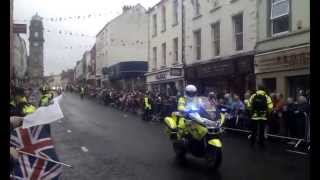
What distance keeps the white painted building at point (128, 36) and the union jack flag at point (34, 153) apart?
5352 centimetres

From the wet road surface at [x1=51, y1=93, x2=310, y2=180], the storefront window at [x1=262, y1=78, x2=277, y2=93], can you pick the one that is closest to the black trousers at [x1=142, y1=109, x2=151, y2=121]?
the storefront window at [x1=262, y1=78, x2=277, y2=93]

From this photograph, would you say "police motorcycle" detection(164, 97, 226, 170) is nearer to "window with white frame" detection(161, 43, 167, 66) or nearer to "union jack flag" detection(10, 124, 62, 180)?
"union jack flag" detection(10, 124, 62, 180)

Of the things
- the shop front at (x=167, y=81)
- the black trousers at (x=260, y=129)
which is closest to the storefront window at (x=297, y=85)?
the black trousers at (x=260, y=129)

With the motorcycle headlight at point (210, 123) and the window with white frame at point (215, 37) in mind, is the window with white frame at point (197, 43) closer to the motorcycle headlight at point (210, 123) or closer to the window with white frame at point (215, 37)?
the window with white frame at point (215, 37)

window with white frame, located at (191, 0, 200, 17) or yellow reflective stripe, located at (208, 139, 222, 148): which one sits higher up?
window with white frame, located at (191, 0, 200, 17)

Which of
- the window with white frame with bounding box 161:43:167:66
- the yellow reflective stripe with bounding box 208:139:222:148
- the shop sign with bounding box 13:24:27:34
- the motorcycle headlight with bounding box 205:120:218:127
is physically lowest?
the yellow reflective stripe with bounding box 208:139:222:148

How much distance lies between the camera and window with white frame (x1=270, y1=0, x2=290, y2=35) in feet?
69.4

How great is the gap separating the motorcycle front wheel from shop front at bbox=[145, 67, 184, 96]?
20845mm

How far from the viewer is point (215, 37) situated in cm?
2845

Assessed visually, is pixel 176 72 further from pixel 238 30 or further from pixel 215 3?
pixel 238 30

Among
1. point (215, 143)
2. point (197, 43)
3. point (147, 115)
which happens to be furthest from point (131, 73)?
point (215, 143)

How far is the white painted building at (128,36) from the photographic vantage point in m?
59.7

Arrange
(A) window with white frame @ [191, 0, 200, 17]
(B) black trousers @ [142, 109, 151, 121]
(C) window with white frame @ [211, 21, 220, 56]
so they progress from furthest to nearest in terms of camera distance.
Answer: (A) window with white frame @ [191, 0, 200, 17]
(C) window with white frame @ [211, 21, 220, 56]
(B) black trousers @ [142, 109, 151, 121]
